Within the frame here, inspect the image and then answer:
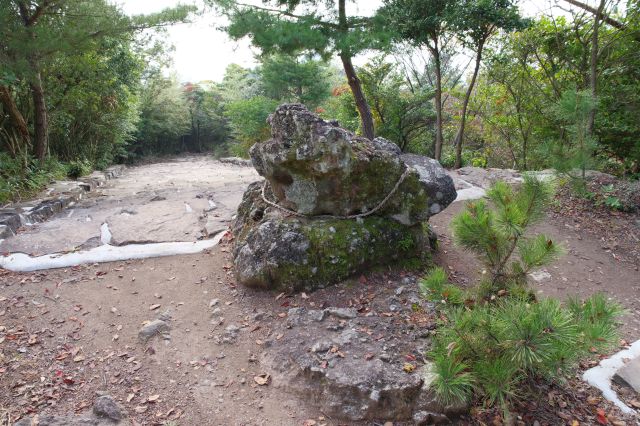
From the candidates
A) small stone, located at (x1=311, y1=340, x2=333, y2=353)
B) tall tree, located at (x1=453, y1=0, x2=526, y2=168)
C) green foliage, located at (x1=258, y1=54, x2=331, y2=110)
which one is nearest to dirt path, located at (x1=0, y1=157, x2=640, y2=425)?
small stone, located at (x1=311, y1=340, x2=333, y2=353)

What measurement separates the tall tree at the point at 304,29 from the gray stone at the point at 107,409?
553 cm

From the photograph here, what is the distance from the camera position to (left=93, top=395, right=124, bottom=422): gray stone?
86.0 inches

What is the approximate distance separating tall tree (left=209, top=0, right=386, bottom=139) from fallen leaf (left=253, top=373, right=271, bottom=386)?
5279 millimetres

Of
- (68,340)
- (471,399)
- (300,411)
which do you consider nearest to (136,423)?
(300,411)

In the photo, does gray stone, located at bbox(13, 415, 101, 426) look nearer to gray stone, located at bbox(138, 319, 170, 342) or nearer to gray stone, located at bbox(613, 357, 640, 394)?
gray stone, located at bbox(138, 319, 170, 342)

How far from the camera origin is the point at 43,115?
714 cm

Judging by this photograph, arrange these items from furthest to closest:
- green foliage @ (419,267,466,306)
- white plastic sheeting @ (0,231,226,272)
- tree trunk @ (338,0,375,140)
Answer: tree trunk @ (338,0,375,140), white plastic sheeting @ (0,231,226,272), green foliage @ (419,267,466,306)

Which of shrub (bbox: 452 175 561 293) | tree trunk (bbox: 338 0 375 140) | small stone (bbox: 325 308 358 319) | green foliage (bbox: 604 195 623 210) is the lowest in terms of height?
small stone (bbox: 325 308 358 319)

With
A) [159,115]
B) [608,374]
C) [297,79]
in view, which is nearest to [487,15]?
[608,374]

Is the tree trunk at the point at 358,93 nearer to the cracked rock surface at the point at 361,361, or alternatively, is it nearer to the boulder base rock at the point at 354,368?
the cracked rock surface at the point at 361,361

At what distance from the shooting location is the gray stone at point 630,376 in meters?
2.32

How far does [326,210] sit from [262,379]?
150cm

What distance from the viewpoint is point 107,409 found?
220 centimetres

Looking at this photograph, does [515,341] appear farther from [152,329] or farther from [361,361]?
[152,329]
